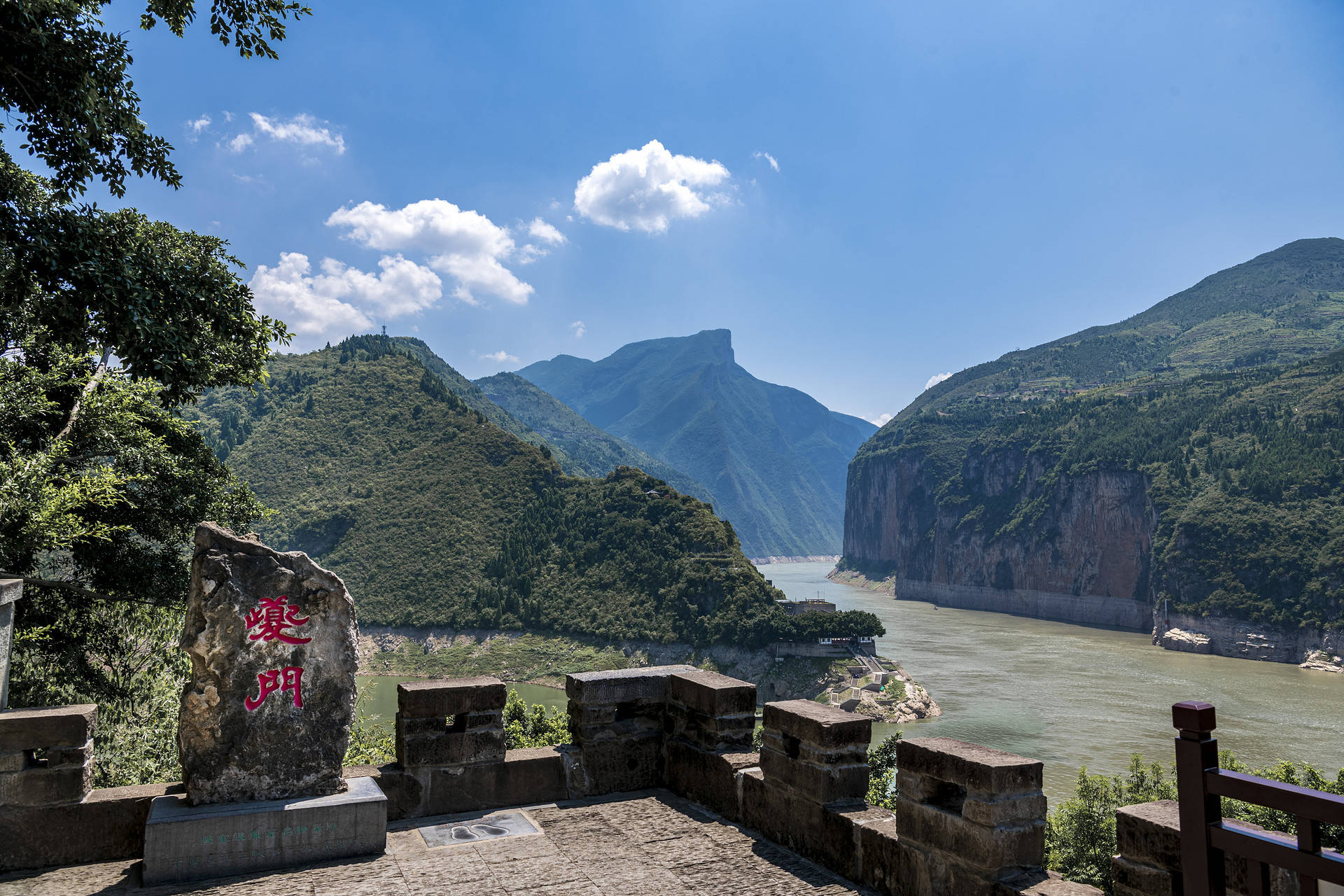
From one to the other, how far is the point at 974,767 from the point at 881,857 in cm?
112

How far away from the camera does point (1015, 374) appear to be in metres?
188

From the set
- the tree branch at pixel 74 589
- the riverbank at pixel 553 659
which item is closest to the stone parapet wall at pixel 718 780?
the tree branch at pixel 74 589

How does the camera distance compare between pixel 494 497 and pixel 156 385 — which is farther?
pixel 494 497

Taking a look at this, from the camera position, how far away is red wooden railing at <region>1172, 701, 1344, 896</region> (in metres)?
2.32

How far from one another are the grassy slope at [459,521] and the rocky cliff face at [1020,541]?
5869 cm

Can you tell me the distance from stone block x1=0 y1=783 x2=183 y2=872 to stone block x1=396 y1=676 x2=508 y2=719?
174cm

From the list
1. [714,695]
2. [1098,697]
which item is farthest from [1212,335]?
[714,695]

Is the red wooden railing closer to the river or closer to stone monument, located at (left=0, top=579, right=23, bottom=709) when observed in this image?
stone monument, located at (left=0, top=579, right=23, bottom=709)

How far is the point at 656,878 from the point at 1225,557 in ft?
348

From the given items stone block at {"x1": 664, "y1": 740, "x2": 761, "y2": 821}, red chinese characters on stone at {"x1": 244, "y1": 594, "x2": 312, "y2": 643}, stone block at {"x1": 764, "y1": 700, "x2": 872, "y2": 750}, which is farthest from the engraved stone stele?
stone block at {"x1": 764, "y1": 700, "x2": 872, "y2": 750}

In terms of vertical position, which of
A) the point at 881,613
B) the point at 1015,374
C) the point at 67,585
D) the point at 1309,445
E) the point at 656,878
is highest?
the point at 1015,374

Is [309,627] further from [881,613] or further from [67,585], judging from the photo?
[881,613]

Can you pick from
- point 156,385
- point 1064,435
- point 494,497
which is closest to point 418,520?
point 494,497

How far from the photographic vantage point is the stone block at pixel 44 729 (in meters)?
5.32
